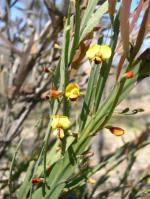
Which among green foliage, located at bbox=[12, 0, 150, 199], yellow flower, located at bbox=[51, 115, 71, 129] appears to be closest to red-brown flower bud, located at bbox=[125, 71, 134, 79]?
green foliage, located at bbox=[12, 0, 150, 199]

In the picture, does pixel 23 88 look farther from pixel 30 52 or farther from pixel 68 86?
pixel 68 86

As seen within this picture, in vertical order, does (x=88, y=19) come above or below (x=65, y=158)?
above

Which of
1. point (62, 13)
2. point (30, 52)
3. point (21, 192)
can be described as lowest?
point (21, 192)

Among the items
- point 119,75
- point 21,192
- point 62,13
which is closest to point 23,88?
point 62,13

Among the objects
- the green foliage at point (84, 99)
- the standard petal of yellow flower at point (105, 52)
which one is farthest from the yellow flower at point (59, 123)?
the standard petal of yellow flower at point (105, 52)

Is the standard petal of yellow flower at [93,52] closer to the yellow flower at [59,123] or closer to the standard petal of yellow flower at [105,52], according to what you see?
the standard petal of yellow flower at [105,52]

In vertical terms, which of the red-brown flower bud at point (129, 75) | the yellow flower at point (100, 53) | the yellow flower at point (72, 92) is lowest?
the yellow flower at point (72, 92)

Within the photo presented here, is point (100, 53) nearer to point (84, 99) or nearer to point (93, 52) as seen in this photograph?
point (93, 52)

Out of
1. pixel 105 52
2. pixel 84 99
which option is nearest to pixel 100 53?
pixel 105 52

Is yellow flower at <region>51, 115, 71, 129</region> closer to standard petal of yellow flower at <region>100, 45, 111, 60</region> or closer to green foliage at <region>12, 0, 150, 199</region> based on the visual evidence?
green foliage at <region>12, 0, 150, 199</region>
